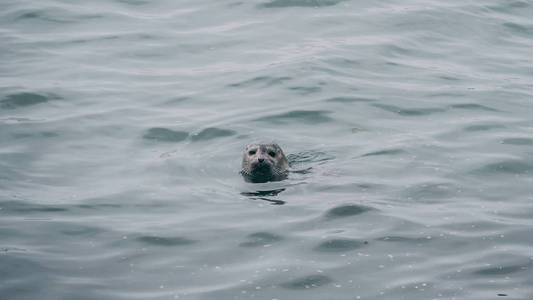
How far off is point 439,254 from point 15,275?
Result: 4.89m

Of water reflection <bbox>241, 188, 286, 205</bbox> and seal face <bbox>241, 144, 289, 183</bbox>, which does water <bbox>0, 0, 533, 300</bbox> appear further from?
seal face <bbox>241, 144, 289, 183</bbox>

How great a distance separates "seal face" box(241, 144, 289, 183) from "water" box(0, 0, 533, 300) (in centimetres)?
26

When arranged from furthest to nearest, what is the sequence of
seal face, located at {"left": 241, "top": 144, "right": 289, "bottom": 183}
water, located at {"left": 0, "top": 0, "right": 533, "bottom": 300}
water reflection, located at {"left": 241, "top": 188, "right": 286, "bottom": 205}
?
seal face, located at {"left": 241, "top": 144, "right": 289, "bottom": 183}, water reflection, located at {"left": 241, "top": 188, "right": 286, "bottom": 205}, water, located at {"left": 0, "top": 0, "right": 533, "bottom": 300}

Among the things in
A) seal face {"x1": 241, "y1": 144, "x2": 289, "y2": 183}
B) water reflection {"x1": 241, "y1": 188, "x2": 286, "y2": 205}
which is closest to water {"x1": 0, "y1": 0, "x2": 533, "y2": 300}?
water reflection {"x1": 241, "y1": 188, "x2": 286, "y2": 205}

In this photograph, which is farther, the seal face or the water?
the seal face

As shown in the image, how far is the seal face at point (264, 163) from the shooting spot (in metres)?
13.5

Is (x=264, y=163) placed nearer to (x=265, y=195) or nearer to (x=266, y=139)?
(x=265, y=195)

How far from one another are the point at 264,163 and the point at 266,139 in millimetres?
2245

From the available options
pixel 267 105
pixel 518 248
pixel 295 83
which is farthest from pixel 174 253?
pixel 295 83

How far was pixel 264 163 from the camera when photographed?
13.4m

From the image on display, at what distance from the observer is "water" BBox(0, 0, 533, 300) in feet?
33.1

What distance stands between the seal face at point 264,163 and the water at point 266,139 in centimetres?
26

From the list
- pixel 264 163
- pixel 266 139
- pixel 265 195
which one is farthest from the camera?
pixel 266 139

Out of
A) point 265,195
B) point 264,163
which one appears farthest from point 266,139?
point 265,195
